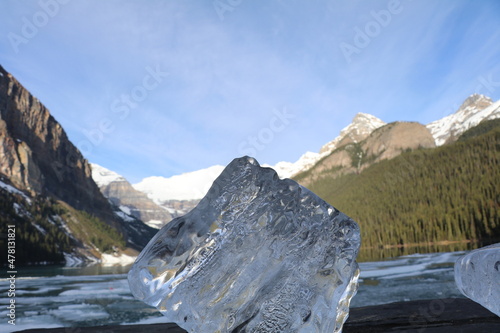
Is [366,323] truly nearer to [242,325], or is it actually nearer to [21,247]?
[242,325]

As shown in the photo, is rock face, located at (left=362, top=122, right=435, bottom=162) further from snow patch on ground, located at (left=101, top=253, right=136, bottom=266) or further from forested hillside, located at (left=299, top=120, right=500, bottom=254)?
snow patch on ground, located at (left=101, top=253, right=136, bottom=266)

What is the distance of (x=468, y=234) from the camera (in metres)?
67.8

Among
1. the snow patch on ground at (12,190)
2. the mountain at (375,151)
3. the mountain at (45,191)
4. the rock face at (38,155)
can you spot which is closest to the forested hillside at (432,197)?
the mountain at (375,151)

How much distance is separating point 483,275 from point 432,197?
99.5 metres

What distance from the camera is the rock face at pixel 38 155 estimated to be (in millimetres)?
128625

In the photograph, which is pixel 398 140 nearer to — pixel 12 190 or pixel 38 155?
pixel 12 190

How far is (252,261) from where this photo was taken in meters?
2.09

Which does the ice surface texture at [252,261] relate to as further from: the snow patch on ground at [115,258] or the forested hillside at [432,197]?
the snow patch on ground at [115,258]

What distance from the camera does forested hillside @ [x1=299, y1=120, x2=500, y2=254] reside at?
71.7 m

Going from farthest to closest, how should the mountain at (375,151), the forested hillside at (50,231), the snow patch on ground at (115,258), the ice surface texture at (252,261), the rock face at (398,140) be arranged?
the mountain at (375,151) → the rock face at (398,140) → the snow patch on ground at (115,258) → the forested hillside at (50,231) → the ice surface texture at (252,261)

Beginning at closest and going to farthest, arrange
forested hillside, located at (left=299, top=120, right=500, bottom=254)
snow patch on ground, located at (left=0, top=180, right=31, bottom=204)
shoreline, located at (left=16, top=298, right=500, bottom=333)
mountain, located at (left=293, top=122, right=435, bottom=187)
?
shoreline, located at (left=16, top=298, right=500, bottom=333) → forested hillside, located at (left=299, top=120, right=500, bottom=254) → snow patch on ground, located at (left=0, top=180, right=31, bottom=204) → mountain, located at (left=293, top=122, right=435, bottom=187)

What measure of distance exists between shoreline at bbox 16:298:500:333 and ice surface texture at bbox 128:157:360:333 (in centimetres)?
73

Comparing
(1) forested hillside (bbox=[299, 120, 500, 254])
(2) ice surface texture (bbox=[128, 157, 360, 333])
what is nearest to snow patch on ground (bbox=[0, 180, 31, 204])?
(1) forested hillside (bbox=[299, 120, 500, 254])

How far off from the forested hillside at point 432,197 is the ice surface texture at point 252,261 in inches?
3009
